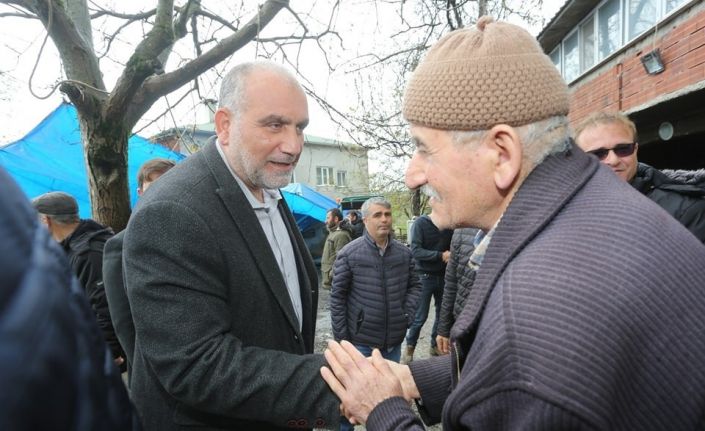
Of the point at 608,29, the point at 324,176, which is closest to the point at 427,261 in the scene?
the point at 608,29

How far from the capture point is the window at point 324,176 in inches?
1330

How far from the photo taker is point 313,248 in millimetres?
14695

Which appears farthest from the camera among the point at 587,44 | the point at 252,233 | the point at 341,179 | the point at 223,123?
the point at 341,179

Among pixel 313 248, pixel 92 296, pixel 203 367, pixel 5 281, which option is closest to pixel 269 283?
pixel 203 367

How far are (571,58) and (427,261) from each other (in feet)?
26.7

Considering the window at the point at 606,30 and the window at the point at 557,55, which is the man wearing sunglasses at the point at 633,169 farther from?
the window at the point at 557,55

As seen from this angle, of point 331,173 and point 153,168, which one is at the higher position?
point 331,173

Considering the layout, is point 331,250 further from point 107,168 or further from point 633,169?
point 633,169

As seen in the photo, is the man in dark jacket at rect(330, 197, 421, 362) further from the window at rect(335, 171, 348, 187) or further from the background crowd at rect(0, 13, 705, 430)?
the window at rect(335, 171, 348, 187)

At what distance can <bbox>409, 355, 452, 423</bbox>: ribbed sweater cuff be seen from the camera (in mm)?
1681

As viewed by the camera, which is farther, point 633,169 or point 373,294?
point 373,294

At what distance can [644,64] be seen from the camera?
6.66 m

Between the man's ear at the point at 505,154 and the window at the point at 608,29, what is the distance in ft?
29.5

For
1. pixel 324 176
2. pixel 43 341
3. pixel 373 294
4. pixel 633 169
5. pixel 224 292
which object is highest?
pixel 324 176
